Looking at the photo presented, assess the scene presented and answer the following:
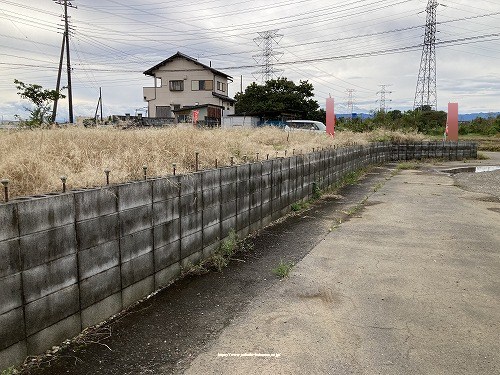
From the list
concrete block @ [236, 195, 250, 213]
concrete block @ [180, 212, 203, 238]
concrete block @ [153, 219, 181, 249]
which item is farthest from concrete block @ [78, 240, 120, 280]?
concrete block @ [236, 195, 250, 213]

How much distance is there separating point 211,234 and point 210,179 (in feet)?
2.70

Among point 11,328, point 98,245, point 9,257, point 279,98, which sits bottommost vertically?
point 11,328

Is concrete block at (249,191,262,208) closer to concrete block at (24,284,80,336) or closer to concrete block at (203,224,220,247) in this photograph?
concrete block at (203,224,220,247)

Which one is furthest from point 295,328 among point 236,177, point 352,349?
point 236,177

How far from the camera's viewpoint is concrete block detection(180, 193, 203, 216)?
519cm

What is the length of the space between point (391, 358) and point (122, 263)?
271 cm

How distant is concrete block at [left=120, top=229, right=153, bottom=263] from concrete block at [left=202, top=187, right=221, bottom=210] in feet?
4.24

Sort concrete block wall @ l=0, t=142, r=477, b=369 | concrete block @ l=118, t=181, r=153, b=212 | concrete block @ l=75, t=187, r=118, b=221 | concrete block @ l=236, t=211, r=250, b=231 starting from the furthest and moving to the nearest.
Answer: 1. concrete block @ l=236, t=211, r=250, b=231
2. concrete block @ l=118, t=181, r=153, b=212
3. concrete block @ l=75, t=187, r=118, b=221
4. concrete block wall @ l=0, t=142, r=477, b=369

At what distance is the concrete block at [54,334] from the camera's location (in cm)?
319

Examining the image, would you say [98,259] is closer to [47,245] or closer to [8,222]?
[47,245]

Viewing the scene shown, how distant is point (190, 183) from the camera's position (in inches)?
209

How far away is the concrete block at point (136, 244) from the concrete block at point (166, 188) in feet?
1.41

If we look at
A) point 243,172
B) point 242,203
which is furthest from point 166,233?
point 243,172

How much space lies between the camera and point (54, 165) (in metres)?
4.79
